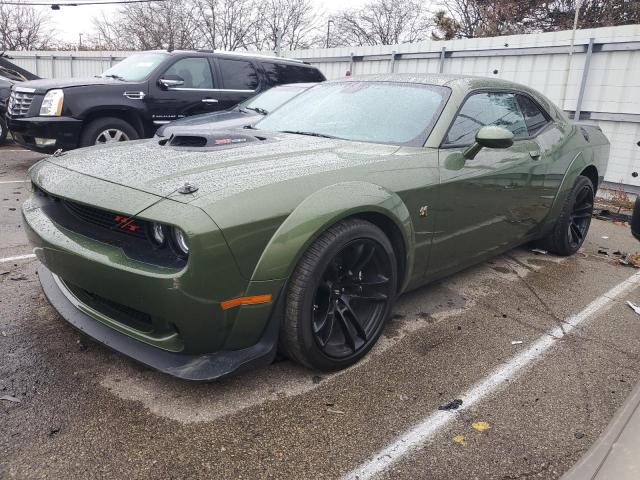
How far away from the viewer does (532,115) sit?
4.16m

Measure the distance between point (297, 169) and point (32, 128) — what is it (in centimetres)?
560

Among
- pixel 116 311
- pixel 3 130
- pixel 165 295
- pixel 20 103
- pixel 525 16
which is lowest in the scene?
pixel 3 130

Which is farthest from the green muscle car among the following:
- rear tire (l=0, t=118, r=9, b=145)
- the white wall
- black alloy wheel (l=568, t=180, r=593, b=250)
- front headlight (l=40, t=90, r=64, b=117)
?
rear tire (l=0, t=118, r=9, b=145)

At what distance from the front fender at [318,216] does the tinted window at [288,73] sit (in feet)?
20.8

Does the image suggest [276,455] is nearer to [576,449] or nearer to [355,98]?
[576,449]

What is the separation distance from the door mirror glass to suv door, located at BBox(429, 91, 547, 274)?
0.58ft

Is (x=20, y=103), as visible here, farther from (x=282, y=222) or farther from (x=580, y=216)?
(x=580, y=216)

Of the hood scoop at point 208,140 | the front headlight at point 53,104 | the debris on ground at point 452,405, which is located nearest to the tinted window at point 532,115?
the hood scoop at point 208,140

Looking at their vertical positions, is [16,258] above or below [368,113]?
below

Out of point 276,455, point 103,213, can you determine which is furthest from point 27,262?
point 276,455

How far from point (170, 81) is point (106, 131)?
1124 millimetres

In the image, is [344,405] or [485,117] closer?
[344,405]

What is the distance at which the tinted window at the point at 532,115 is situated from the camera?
4.07 metres

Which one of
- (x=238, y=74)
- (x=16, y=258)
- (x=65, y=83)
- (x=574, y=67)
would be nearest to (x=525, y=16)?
(x=574, y=67)
